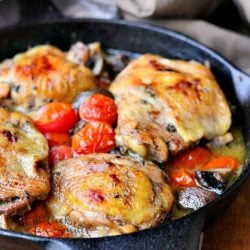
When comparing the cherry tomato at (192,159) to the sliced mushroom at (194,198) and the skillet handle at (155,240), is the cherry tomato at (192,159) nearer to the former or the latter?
the sliced mushroom at (194,198)

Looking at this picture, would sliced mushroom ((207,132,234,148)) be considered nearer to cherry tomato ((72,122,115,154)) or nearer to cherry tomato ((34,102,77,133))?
cherry tomato ((72,122,115,154))

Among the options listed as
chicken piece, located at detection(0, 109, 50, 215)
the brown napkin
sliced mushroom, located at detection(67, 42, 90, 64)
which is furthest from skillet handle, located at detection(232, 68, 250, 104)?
chicken piece, located at detection(0, 109, 50, 215)

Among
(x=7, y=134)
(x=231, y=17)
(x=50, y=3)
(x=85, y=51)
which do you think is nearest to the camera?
(x=7, y=134)

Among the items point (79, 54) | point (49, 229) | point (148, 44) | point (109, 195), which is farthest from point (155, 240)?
point (148, 44)

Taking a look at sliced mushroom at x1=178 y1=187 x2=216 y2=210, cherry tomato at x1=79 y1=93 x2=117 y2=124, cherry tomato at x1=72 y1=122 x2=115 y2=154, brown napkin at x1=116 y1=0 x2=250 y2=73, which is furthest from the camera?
brown napkin at x1=116 y1=0 x2=250 y2=73

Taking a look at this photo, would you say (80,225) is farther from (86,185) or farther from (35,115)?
(35,115)

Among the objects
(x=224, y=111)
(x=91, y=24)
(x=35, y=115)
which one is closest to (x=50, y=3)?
(x=91, y=24)

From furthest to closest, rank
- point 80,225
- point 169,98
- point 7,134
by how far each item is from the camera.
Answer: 1. point 169,98
2. point 7,134
3. point 80,225
